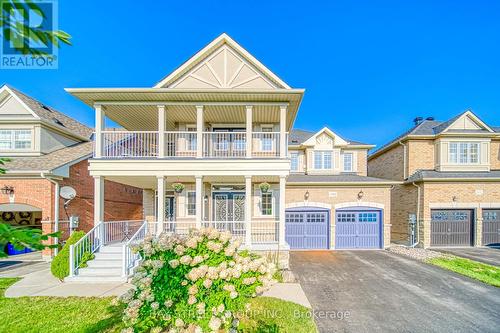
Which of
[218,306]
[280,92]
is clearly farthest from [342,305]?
[280,92]

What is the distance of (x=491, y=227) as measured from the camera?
15.1 m

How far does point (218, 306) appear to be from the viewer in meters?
4.07

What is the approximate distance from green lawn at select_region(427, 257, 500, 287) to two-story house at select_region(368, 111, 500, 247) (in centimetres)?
335

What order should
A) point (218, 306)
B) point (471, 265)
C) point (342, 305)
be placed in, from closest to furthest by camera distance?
point (218, 306)
point (342, 305)
point (471, 265)

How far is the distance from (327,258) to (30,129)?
16838mm

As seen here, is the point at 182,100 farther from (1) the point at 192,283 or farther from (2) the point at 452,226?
(2) the point at 452,226

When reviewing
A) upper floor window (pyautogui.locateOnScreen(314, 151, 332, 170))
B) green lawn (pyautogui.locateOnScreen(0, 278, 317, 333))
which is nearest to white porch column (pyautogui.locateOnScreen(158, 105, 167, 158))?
green lawn (pyautogui.locateOnScreen(0, 278, 317, 333))

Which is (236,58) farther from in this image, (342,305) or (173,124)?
(342,305)

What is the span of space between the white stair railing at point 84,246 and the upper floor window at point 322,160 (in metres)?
12.8

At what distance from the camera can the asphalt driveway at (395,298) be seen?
580 cm

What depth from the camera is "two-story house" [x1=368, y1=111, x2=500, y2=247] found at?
48.8 ft

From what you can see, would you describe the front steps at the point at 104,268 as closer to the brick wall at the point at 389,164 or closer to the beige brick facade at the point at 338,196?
the beige brick facade at the point at 338,196

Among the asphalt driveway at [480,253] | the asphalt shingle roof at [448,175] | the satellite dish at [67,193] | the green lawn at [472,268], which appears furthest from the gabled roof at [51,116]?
the asphalt driveway at [480,253]

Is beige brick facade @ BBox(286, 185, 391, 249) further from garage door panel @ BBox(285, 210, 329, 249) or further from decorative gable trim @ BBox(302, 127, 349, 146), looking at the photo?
decorative gable trim @ BBox(302, 127, 349, 146)
